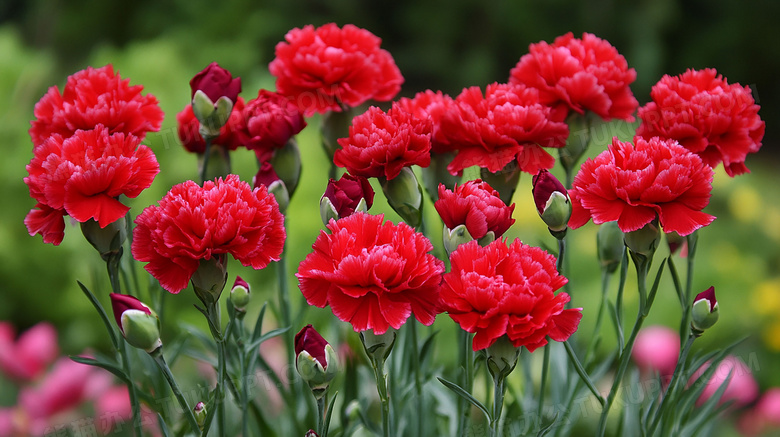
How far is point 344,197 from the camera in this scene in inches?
16.3

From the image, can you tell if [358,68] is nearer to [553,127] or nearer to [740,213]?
[553,127]

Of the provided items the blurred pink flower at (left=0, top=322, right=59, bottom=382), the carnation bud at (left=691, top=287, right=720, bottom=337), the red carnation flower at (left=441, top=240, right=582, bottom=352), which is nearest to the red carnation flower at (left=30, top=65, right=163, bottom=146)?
the red carnation flower at (left=441, top=240, right=582, bottom=352)

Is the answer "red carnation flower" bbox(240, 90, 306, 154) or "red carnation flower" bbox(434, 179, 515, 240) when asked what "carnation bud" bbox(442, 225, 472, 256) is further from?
"red carnation flower" bbox(240, 90, 306, 154)

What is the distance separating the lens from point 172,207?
373 millimetres

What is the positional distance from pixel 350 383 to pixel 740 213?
162cm

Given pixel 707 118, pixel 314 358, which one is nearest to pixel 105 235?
pixel 314 358

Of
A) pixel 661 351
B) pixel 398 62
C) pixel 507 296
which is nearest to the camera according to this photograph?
pixel 507 296

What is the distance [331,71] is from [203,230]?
19cm

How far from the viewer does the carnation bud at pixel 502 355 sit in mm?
365

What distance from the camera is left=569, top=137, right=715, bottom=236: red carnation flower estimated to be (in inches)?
15.2

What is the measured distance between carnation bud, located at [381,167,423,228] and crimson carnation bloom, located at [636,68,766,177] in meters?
0.16

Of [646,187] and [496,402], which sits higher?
[646,187]

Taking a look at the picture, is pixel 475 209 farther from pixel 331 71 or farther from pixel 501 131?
pixel 331 71

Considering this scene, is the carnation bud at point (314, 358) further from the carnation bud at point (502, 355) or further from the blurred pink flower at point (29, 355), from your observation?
the blurred pink flower at point (29, 355)
